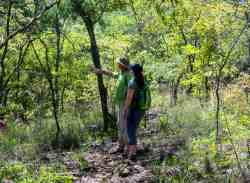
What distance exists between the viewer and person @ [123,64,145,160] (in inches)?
262

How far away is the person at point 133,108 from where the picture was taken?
6645 millimetres

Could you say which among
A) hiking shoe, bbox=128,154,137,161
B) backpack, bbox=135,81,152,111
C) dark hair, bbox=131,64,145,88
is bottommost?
hiking shoe, bbox=128,154,137,161

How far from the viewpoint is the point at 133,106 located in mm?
6895

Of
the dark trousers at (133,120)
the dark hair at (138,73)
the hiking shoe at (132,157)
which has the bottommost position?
the hiking shoe at (132,157)

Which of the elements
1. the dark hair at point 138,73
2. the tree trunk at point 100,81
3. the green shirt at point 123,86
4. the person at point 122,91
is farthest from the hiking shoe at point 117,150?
the tree trunk at point 100,81

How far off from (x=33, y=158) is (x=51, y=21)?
13.6ft

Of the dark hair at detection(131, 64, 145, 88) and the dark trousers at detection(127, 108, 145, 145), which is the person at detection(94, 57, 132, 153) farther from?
the dark hair at detection(131, 64, 145, 88)

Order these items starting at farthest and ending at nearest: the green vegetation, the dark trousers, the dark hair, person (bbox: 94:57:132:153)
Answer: person (bbox: 94:57:132:153) < the dark trousers < the dark hair < the green vegetation

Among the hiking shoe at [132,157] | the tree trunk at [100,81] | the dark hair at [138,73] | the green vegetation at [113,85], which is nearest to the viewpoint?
the green vegetation at [113,85]

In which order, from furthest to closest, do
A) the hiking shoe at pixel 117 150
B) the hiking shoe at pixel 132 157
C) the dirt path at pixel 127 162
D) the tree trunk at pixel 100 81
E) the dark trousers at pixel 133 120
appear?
the tree trunk at pixel 100 81, the hiking shoe at pixel 117 150, the dark trousers at pixel 133 120, the hiking shoe at pixel 132 157, the dirt path at pixel 127 162

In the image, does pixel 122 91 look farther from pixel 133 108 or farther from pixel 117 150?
pixel 117 150

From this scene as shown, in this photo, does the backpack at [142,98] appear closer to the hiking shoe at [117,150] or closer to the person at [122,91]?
the person at [122,91]

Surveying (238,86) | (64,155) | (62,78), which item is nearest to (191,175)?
(64,155)

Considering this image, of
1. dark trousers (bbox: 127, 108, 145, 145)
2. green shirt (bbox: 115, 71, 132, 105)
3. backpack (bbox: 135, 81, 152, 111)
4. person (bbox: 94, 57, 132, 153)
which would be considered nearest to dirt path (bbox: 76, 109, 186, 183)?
person (bbox: 94, 57, 132, 153)
